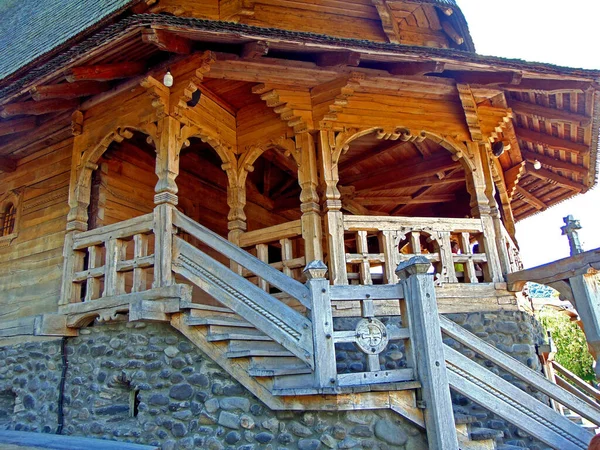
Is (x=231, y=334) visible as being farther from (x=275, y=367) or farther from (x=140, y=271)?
→ (x=140, y=271)

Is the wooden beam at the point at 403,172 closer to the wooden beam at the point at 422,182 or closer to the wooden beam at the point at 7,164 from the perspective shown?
the wooden beam at the point at 422,182

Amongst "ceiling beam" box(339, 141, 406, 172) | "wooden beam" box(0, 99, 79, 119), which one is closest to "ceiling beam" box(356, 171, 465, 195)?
"ceiling beam" box(339, 141, 406, 172)

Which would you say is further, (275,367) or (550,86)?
(550,86)

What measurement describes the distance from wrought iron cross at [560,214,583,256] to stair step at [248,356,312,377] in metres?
3.62

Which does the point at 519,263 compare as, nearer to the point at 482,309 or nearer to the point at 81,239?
the point at 482,309

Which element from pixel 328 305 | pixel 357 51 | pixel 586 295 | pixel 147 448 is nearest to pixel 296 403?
pixel 328 305

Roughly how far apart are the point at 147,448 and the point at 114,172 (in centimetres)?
427

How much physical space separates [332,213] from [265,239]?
1034 millimetres

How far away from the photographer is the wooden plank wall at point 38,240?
7086 millimetres

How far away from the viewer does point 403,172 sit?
9.45 metres

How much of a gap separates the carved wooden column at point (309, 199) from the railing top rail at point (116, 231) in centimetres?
195

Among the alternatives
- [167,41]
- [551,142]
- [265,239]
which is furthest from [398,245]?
[551,142]

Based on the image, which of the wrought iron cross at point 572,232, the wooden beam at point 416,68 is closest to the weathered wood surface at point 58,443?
the wrought iron cross at point 572,232

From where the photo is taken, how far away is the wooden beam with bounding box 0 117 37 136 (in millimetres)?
7102
